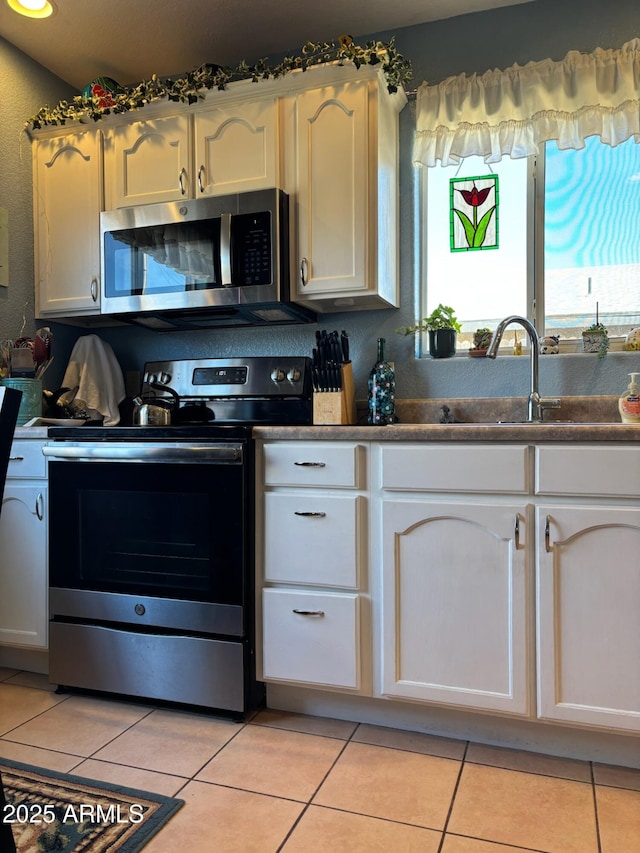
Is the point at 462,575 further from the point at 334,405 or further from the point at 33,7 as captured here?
the point at 33,7

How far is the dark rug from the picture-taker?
138 cm

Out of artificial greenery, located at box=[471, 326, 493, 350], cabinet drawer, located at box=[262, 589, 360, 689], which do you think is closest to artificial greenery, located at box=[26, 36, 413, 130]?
artificial greenery, located at box=[471, 326, 493, 350]

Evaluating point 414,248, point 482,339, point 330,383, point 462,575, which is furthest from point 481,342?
point 462,575

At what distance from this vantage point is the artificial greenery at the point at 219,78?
7.33 feet

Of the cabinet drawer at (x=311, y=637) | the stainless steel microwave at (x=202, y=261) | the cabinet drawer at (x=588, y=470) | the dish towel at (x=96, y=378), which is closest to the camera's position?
the cabinet drawer at (x=588, y=470)

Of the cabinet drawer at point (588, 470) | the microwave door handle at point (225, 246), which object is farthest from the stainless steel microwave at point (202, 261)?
the cabinet drawer at point (588, 470)

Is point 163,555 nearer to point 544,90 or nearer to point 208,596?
point 208,596

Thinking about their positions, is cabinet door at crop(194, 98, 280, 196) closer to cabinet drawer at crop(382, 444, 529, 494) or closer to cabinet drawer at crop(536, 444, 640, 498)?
A: cabinet drawer at crop(382, 444, 529, 494)

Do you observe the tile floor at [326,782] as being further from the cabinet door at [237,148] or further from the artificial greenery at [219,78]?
the artificial greenery at [219,78]

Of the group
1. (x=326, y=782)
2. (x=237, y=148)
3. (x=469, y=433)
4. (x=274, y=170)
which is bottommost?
(x=326, y=782)

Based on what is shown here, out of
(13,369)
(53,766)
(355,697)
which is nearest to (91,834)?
(53,766)

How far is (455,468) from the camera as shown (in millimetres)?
1785

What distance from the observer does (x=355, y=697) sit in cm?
Answer: 198

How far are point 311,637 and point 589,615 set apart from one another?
2.64 feet
